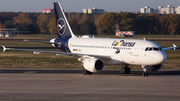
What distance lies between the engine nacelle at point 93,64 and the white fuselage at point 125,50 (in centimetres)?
179

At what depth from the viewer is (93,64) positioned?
31.4 metres

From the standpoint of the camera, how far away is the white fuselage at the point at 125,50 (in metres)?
30.6

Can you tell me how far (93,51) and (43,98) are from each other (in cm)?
1636

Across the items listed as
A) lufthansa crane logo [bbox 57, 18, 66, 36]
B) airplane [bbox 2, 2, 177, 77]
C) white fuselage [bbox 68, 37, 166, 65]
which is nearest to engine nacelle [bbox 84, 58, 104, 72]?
airplane [bbox 2, 2, 177, 77]

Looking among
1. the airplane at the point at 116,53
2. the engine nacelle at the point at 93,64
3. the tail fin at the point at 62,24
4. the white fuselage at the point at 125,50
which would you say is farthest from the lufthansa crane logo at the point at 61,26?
the engine nacelle at the point at 93,64

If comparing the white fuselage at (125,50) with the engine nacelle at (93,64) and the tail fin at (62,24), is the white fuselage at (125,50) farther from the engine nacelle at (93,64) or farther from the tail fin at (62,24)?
the tail fin at (62,24)

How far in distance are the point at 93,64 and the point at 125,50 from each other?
12.4 feet

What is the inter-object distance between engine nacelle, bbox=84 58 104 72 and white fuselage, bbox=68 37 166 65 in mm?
1789

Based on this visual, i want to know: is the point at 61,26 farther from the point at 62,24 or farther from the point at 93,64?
the point at 93,64

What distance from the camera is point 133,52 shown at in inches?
1250

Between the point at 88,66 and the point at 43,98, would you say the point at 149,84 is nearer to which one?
the point at 88,66

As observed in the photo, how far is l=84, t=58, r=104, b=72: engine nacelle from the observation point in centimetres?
3153

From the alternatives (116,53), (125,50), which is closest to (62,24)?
(116,53)

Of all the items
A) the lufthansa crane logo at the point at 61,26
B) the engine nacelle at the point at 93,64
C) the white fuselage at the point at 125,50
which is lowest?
the engine nacelle at the point at 93,64
